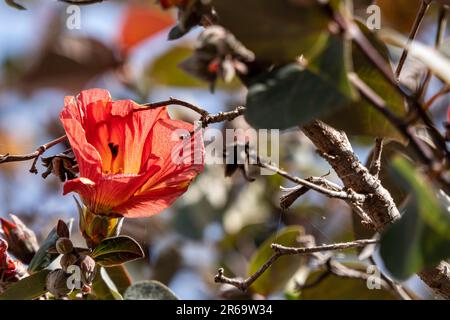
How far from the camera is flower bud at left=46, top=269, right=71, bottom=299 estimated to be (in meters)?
0.96

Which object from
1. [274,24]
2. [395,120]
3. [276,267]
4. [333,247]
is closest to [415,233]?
[395,120]

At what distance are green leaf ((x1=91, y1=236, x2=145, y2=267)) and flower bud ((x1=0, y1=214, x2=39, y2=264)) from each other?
22cm

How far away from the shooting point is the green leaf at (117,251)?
0.97 metres

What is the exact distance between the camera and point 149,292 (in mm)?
1176

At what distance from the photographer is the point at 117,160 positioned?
1.01 m

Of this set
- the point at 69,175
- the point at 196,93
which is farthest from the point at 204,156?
the point at 196,93

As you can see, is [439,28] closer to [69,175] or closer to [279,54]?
[279,54]

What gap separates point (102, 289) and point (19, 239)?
14 centimetres

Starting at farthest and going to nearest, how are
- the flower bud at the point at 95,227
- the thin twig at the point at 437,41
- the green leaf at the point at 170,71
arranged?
the green leaf at the point at 170,71
the flower bud at the point at 95,227
the thin twig at the point at 437,41

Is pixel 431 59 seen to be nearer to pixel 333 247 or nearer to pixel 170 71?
pixel 333 247

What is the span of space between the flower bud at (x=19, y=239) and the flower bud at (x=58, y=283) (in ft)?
0.70

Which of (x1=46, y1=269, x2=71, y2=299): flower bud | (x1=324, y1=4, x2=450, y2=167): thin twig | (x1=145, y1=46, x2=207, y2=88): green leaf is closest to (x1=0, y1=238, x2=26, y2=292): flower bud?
(x1=46, y1=269, x2=71, y2=299): flower bud

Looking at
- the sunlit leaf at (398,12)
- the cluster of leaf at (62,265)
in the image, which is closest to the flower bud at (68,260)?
the cluster of leaf at (62,265)

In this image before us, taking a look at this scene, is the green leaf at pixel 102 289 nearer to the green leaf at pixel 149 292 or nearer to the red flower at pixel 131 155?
the green leaf at pixel 149 292
